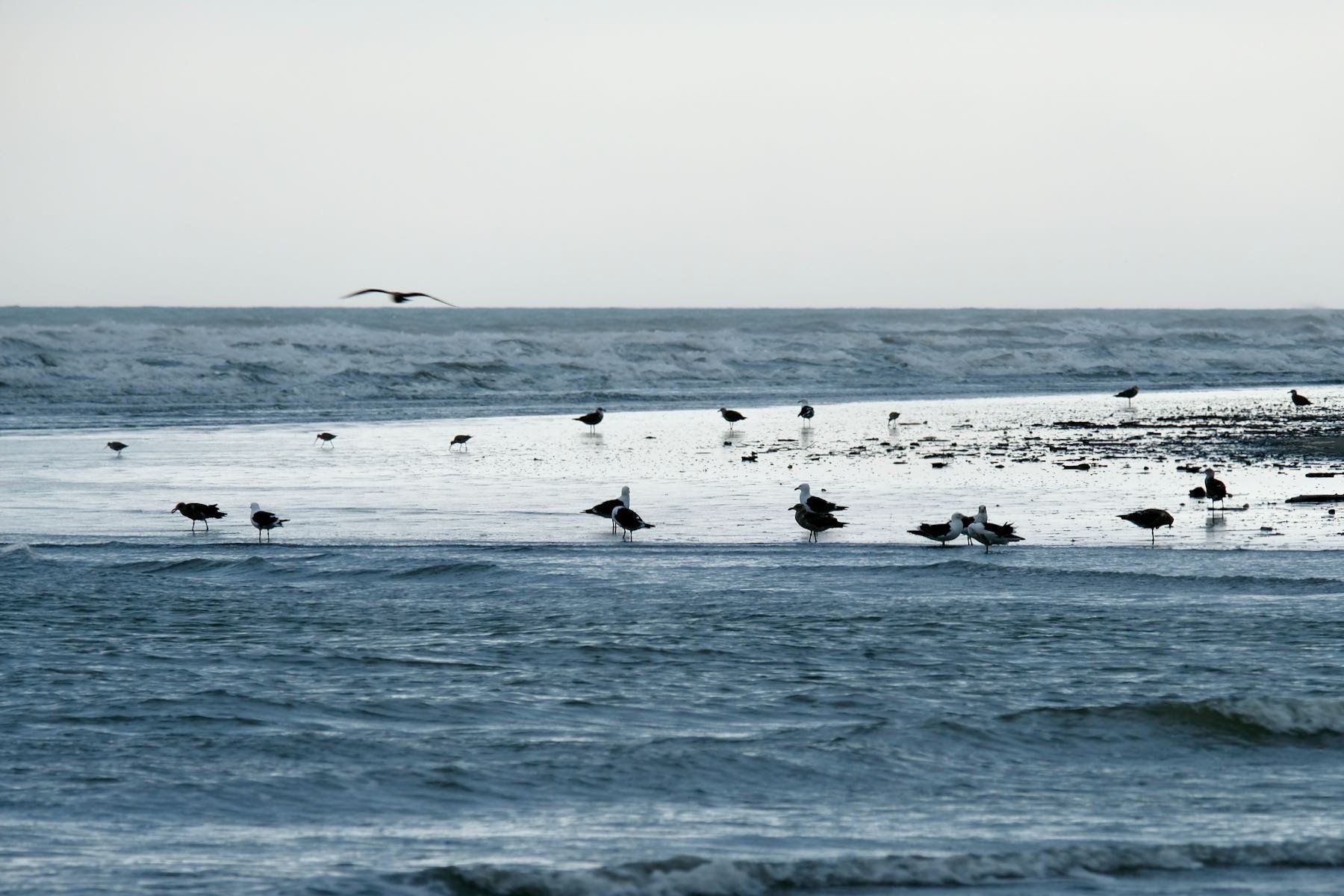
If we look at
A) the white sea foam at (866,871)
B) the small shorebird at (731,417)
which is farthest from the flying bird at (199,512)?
the small shorebird at (731,417)

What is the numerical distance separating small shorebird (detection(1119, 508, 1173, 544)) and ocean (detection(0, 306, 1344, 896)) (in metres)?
0.17

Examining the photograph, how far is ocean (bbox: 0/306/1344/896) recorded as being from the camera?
6.59 meters

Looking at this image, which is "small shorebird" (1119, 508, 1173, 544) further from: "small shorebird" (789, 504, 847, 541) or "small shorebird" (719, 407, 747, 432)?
"small shorebird" (719, 407, 747, 432)

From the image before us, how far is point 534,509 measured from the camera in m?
18.7

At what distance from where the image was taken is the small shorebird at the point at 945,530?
15.5 metres

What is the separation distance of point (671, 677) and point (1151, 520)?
770 centimetres

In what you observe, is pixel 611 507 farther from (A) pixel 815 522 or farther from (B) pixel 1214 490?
(B) pixel 1214 490

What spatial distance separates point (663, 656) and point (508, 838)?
138 inches

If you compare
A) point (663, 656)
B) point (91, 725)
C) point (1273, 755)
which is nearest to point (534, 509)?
point (663, 656)

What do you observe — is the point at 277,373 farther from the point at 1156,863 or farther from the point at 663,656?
the point at 1156,863

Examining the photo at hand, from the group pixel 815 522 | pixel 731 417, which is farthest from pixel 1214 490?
pixel 731 417

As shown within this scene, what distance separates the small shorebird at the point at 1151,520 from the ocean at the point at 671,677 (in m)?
0.17

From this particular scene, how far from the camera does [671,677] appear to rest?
9.68 metres

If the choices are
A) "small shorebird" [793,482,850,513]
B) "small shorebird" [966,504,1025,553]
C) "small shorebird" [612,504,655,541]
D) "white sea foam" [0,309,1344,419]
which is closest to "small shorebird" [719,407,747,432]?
"white sea foam" [0,309,1344,419]
